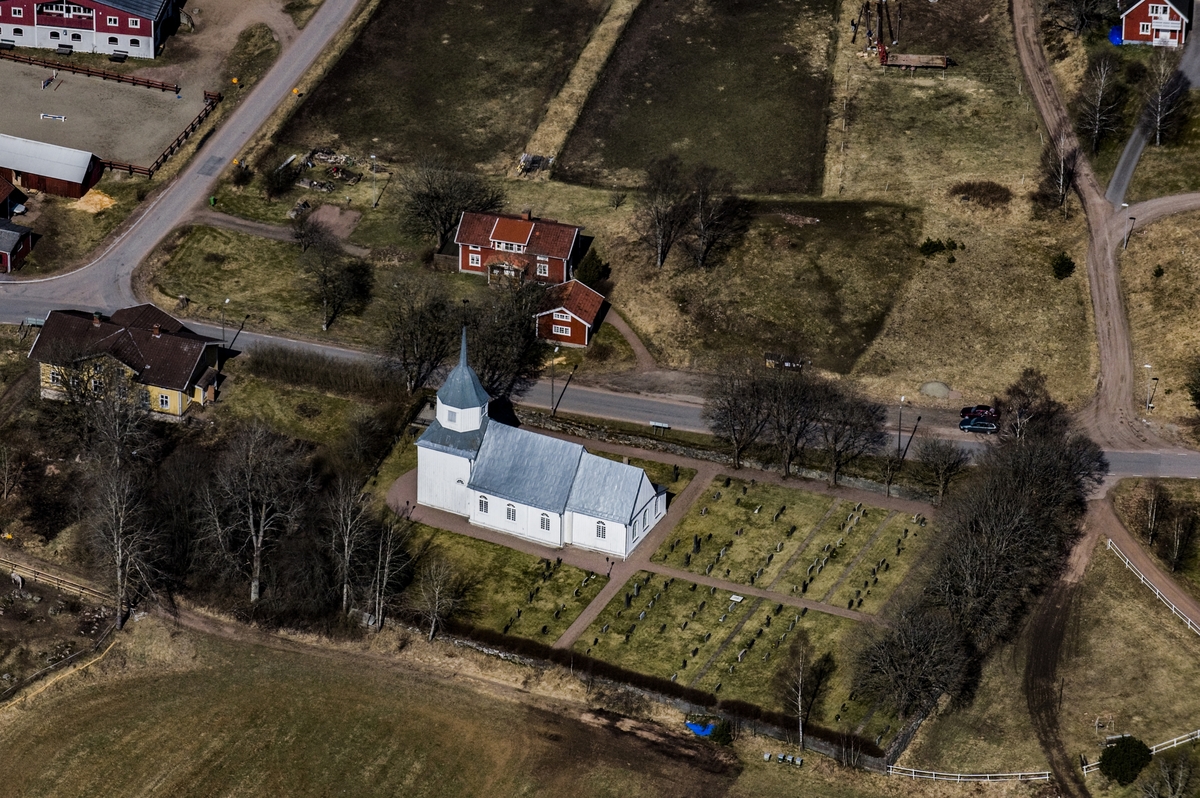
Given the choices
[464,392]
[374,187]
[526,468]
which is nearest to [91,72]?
[374,187]

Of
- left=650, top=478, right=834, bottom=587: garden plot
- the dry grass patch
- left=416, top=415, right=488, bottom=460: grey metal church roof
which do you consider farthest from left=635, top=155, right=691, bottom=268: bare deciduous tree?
the dry grass patch

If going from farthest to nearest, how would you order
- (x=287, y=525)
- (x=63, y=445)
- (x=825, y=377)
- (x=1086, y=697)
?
(x=825, y=377) → (x=63, y=445) → (x=287, y=525) → (x=1086, y=697)

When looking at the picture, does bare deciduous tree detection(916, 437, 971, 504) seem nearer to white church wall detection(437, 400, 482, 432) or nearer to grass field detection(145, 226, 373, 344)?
white church wall detection(437, 400, 482, 432)

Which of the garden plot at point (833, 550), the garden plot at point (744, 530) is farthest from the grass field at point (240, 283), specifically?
the garden plot at point (833, 550)

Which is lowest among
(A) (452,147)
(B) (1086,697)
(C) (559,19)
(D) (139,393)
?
(B) (1086,697)

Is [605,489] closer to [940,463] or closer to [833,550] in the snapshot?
[833,550]

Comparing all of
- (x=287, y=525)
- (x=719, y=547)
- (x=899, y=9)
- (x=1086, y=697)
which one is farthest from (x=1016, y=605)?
(x=899, y=9)

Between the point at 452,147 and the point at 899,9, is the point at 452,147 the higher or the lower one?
the lower one

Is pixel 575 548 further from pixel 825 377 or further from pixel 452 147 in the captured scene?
pixel 452 147
